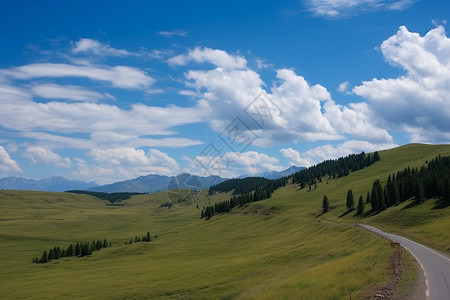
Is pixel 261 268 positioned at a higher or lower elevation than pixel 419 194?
lower

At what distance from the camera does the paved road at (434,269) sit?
26.1m

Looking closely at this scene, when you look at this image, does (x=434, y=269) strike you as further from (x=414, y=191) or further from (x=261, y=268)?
(x=414, y=191)

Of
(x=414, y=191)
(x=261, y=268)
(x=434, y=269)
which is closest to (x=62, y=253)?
(x=261, y=268)

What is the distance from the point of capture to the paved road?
26.1m

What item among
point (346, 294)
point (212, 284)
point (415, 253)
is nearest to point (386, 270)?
point (346, 294)

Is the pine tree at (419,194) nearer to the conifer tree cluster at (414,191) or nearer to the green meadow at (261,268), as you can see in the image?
the conifer tree cluster at (414,191)

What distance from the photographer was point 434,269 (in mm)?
33562

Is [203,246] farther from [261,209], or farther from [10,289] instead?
[261,209]

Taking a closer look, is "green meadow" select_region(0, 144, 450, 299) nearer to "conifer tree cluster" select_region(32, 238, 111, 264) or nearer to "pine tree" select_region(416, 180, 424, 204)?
"pine tree" select_region(416, 180, 424, 204)

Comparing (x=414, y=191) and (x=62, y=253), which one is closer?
(x=414, y=191)

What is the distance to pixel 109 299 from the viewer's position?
5516cm

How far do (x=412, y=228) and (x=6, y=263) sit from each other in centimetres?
13352

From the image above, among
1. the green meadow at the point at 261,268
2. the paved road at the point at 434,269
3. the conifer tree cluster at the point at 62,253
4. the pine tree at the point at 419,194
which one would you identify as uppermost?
the pine tree at the point at 419,194

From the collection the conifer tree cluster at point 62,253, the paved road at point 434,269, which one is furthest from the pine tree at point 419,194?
the conifer tree cluster at point 62,253
